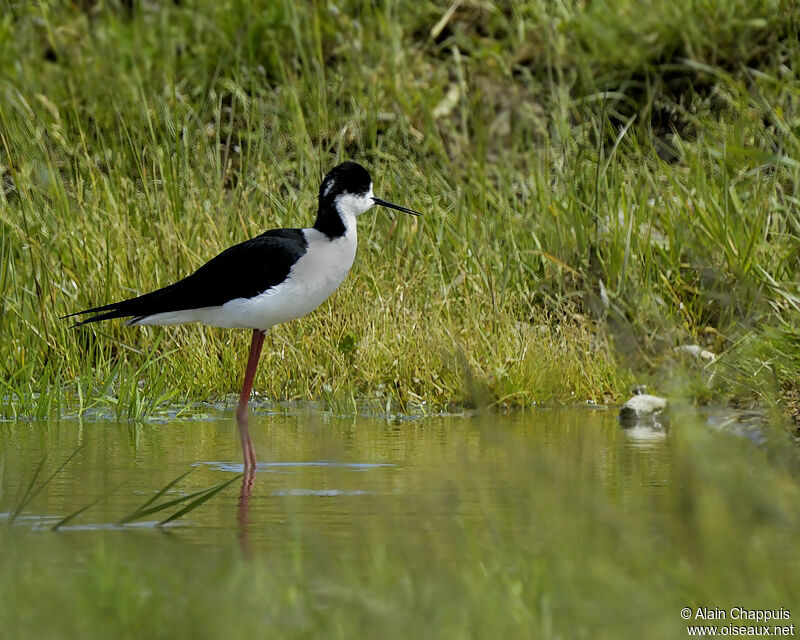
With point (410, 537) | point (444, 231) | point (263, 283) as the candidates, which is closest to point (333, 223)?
point (263, 283)

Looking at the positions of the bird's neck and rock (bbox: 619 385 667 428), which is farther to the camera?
the bird's neck

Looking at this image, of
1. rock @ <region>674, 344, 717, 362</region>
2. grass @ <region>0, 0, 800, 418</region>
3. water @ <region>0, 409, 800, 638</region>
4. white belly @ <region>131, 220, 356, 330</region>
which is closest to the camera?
water @ <region>0, 409, 800, 638</region>

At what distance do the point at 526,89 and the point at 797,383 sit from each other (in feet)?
25.8

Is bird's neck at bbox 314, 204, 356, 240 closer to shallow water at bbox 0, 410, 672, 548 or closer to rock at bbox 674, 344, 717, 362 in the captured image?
shallow water at bbox 0, 410, 672, 548

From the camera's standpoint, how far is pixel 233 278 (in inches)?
285

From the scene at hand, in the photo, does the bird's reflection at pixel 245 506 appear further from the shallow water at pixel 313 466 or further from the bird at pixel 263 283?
the bird at pixel 263 283

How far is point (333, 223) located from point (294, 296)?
57 centimetres

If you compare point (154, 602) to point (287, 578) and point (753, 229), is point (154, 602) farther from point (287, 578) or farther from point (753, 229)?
point (753, 229)

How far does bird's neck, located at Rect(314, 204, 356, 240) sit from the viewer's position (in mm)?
7422

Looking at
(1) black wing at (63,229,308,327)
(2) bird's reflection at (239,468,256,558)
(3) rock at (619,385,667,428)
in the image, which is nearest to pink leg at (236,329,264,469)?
(2) bird's reflection at (239,468,256,558)

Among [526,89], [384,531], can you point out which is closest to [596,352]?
[384,531]

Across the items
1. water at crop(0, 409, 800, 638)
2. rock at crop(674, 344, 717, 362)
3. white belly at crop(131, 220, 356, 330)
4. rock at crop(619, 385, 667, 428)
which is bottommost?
water at crop(0, 409, 800, 638)

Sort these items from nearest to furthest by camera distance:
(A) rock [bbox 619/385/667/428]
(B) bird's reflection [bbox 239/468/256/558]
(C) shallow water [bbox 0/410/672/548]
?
(B) bird's reflection [bbox 239/468/256/558]
(C) shallow water [bbox 0/410/672/548]
(A) rock [bbox 619/385/667/428]

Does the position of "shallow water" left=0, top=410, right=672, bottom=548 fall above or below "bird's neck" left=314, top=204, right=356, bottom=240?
below
